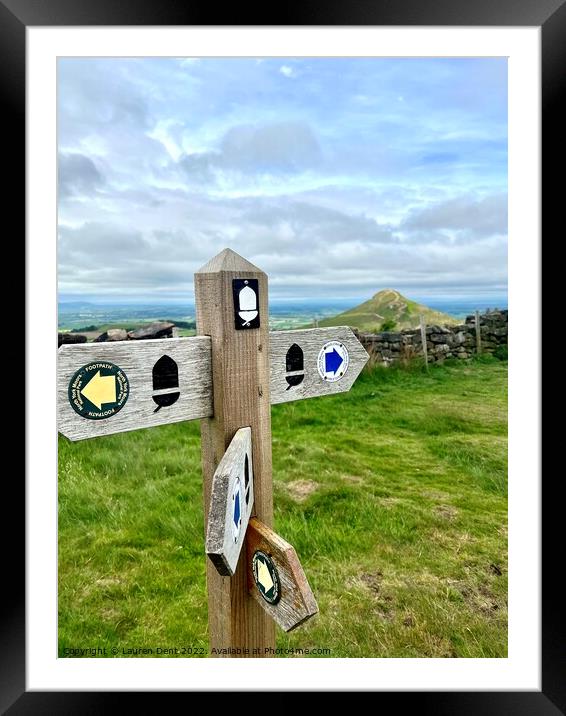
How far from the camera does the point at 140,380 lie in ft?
3.07

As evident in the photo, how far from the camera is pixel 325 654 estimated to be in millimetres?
1766

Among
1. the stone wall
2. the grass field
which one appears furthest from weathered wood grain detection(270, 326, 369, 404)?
the stone wall

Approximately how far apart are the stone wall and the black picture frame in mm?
4436

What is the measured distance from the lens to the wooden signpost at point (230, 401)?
857 millimetres

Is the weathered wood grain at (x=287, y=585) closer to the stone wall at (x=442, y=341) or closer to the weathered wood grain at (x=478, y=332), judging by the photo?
the stone wall at (x=442, y=341)

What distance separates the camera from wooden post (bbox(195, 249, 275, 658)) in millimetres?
1054

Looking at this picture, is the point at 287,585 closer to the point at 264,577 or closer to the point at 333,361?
the point at 264,577

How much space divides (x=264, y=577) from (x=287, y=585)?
0.10 meters

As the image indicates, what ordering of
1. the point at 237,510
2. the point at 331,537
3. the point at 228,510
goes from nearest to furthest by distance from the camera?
the point at 228,510 < the point at 237,510 < the point at 331,537

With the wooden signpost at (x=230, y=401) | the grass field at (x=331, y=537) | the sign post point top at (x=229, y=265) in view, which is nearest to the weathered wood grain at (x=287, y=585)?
the wooden signpost at (x=230, y=401)

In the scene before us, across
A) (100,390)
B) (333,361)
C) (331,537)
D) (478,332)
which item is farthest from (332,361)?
(478,332)

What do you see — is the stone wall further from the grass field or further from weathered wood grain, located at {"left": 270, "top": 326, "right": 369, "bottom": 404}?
weathered wood grain, located at {"left": 270, "top": 326, "right": 369, "bottom": 404}
